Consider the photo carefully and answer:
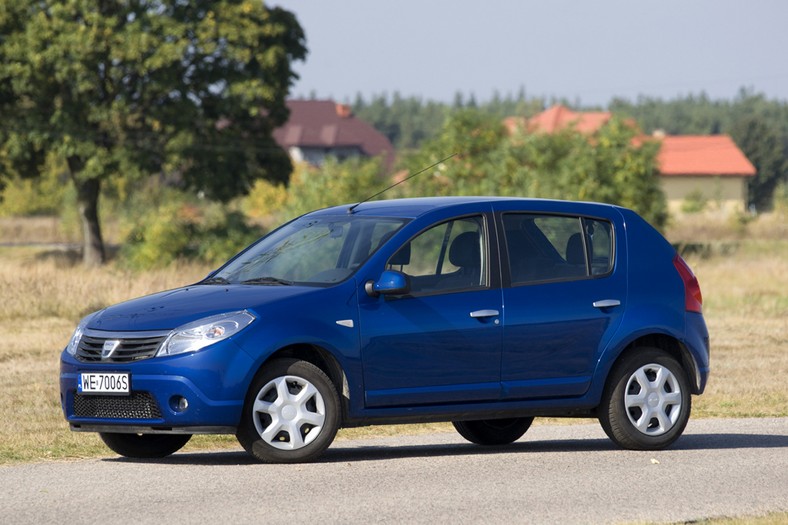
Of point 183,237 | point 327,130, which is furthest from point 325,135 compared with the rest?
point 183,237

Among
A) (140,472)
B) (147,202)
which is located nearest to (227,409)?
(140,472)

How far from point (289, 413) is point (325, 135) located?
165291 millimetres

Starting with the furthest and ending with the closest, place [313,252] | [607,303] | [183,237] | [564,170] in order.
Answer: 1. [564,170]
2. [183,237]
3. [607,303]
4. [313,252]

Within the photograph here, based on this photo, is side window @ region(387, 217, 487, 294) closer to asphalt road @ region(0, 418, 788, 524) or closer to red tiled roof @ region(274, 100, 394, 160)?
asphalt road @ region(0, 418, 788, 524)

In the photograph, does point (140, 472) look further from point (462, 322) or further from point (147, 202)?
point (147, 202)

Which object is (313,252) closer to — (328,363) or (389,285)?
(389,285)

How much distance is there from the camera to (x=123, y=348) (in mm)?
8875

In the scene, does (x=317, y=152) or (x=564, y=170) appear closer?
(x=564, y=170)

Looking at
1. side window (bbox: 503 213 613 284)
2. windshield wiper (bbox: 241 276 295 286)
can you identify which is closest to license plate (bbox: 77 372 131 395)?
windshield wiper (bbox: 241 276 295 286)

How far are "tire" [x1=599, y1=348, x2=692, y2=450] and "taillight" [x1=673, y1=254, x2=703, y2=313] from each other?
0.46 m

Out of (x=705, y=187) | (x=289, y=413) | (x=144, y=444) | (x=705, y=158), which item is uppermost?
(x=289, y=413)

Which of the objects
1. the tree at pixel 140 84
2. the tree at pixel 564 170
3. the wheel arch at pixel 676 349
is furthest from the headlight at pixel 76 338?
the tree at pixel 564 170

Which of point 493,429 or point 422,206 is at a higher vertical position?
point 422,206

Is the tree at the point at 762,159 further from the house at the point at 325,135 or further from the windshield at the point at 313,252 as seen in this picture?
the windshield at the point at 313,252
